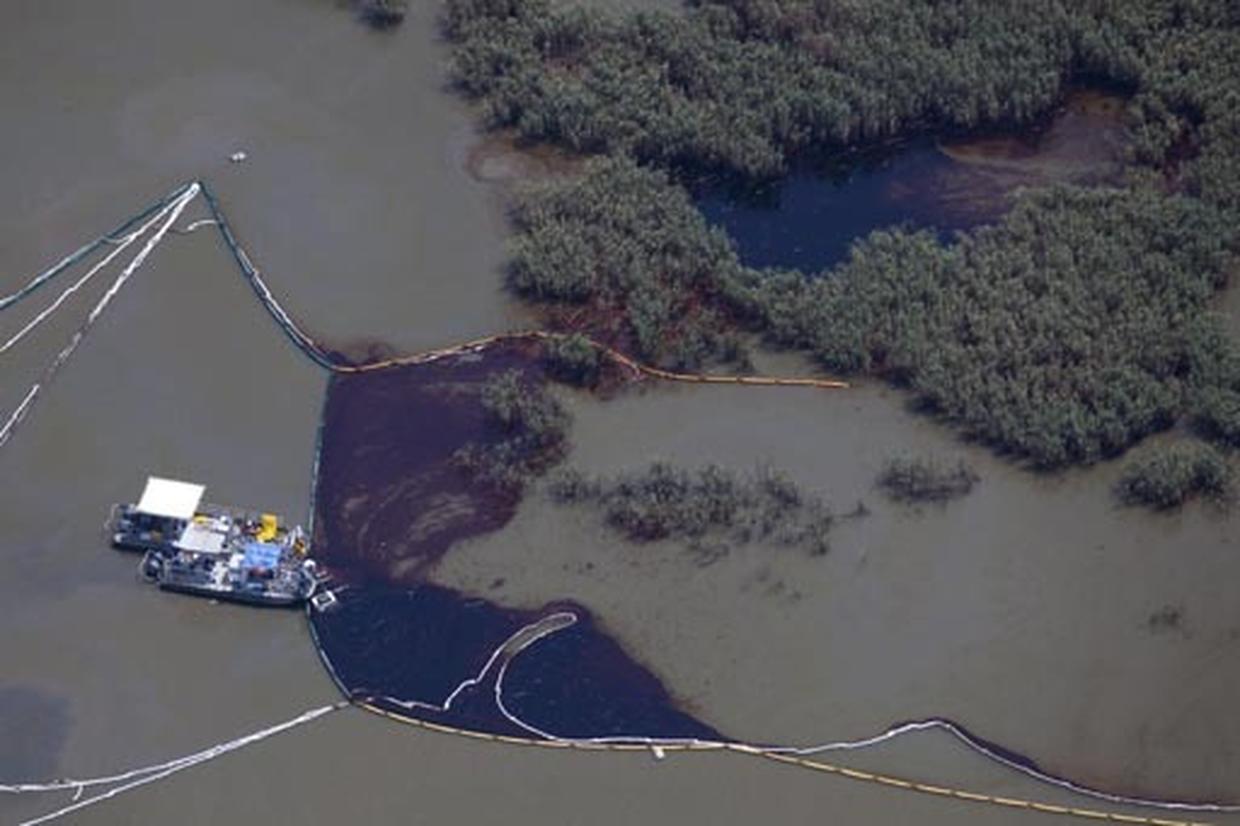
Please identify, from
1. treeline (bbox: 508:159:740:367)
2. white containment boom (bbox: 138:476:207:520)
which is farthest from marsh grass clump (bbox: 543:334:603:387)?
white containment boom (bbox: 138:476:207:520)

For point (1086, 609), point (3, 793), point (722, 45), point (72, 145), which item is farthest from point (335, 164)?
point (1086, 609)

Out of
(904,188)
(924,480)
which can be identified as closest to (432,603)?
(924,480)

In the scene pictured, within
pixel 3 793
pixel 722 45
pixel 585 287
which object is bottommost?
pixel 3 793

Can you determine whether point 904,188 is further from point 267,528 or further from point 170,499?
point 170,499

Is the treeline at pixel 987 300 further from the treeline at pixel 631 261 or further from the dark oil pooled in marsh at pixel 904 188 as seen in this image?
the dark oil pooled in marsh at pixel 904 188

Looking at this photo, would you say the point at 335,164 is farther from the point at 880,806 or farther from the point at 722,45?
the point at 880,806

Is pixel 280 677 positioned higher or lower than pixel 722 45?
lower

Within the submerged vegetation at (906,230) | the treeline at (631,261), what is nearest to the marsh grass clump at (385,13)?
the submerged vegetation at (906,230)

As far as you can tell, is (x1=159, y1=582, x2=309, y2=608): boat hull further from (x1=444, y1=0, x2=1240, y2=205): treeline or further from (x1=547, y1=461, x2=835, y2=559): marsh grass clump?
(x1=444, y1=0, x2=1240, y2=205): treeline
